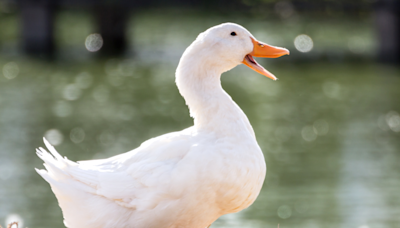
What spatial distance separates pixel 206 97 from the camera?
16.9 ft

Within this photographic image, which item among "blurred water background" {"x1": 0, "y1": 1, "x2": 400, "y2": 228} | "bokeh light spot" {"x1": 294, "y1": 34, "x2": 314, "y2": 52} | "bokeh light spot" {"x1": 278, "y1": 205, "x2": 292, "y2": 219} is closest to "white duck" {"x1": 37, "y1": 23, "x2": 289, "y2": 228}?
"blurred water background" {"x1": 0, "y1": 1, "x2": 400, "y2": 228}

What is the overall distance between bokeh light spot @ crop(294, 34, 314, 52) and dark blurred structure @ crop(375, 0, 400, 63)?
→ 10.6ft

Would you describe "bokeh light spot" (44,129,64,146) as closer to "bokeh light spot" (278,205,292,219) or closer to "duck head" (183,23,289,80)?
"bokeh light spot" (278,205,292,219)

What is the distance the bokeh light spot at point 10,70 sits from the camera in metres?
19.3

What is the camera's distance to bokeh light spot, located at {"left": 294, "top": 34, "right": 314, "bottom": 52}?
82.6ft

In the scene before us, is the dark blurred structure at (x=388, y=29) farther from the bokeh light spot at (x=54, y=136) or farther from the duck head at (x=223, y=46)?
the duck head at (x=223, y=46)

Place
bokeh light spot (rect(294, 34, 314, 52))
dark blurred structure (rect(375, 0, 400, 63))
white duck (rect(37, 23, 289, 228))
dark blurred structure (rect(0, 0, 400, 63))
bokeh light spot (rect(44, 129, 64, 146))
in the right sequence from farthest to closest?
bokeh light spot (rect(294, 34, 314, 52)), dark blurred structure (rect(0, 0, 400, 63)), dark blurred structure (rect(375, 0, 400, 63)), bokeh light spot (rect(44, 129, 64, 146)), white duck (rect(37, 23, 289, 228))

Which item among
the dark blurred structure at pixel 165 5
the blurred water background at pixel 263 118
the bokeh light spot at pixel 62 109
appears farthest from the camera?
the dark blurred structure at pixel 165 5

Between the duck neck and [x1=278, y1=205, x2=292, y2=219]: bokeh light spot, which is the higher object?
[x1=278, y1=205, x2=292, y2=219]: bokeh light spot

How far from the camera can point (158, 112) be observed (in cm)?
1548

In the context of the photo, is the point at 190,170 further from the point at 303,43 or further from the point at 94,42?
the point at 303,43

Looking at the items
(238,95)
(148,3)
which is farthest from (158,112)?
(148,3)

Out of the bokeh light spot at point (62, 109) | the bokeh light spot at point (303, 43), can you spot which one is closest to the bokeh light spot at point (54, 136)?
the bokeh light spot at point (62, 109)

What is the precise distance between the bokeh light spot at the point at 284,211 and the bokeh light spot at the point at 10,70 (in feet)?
38.4
